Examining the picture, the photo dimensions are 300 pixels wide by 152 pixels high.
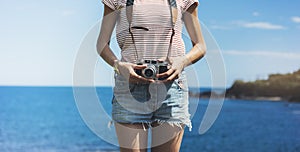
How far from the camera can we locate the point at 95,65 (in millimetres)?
1237

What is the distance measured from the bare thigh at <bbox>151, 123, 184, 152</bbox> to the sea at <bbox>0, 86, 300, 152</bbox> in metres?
14.1

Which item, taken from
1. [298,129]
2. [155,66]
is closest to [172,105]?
[155,66]

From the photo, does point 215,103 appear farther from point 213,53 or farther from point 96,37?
point 96,37

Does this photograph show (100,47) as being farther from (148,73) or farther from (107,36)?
(148,73)

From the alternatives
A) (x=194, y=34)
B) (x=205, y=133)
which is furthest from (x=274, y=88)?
(x=194, y=34)

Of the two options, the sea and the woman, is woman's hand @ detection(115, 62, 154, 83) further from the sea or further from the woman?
the sea

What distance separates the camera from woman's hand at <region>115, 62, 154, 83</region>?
1.12 metres

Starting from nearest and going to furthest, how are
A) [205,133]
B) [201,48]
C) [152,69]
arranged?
[152,69] → [201,48] → [205,133]

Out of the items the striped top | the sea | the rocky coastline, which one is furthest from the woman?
the rocky coastline

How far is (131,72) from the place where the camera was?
1123 mm

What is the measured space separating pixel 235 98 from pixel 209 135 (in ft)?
26.8

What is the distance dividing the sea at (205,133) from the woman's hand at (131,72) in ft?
46.7

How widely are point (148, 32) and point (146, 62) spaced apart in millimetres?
79

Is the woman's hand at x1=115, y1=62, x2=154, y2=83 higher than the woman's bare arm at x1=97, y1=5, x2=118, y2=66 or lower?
lower
